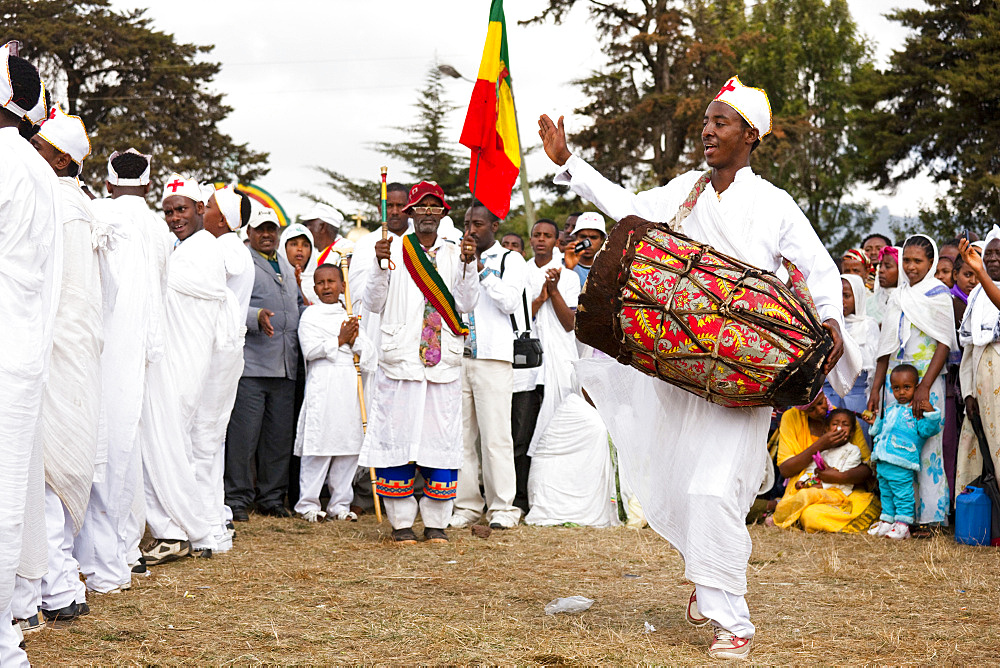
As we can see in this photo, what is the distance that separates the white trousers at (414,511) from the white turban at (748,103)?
3.90 metres

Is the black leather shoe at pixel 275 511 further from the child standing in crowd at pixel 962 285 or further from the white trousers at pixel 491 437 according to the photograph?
the child standing in crowd at pixel 962 285

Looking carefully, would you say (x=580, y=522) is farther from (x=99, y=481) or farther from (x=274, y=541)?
(x=99, y=481)

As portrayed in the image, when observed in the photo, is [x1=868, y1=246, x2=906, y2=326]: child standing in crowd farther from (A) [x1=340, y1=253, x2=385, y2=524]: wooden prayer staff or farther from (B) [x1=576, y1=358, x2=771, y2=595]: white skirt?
(B) [x1=576, y1=358, x2=771, y2=595]: white skirt

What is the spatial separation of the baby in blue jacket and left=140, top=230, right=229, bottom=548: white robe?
4.99m

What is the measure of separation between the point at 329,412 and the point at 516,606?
400 cm

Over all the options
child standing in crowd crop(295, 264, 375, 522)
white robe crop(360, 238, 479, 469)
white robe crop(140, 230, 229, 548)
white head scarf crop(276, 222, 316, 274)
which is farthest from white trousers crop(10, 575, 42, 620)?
white head scarf crop(276, 222, 316, 274)

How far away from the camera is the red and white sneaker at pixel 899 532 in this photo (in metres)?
8.05

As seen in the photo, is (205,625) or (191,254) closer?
(205,625)

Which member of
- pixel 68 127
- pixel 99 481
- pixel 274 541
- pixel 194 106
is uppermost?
pixel 194 106

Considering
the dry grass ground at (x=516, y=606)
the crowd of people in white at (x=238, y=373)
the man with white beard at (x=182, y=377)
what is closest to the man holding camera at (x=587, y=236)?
the crowd of people in white at (x=238, y=373)

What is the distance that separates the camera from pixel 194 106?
89.9 ft

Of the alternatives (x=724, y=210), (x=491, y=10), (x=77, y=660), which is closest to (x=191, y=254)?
(x=491, y=10)

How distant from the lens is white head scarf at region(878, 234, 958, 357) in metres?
8.24

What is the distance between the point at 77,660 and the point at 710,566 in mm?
2638
